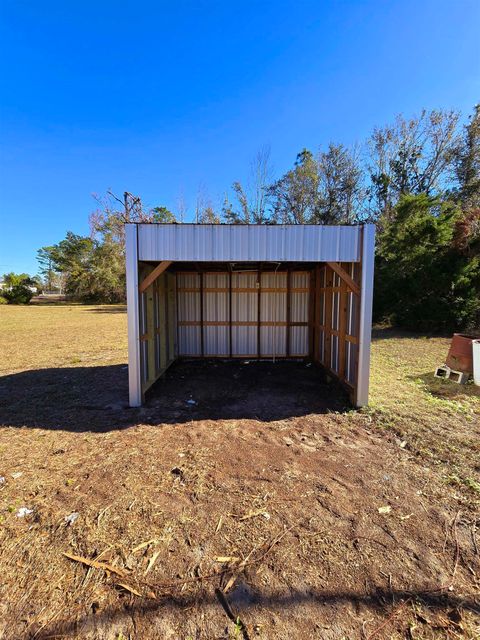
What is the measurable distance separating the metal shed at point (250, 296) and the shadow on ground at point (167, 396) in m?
0.37

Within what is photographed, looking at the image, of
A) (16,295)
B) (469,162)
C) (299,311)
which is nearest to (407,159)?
(469,162)

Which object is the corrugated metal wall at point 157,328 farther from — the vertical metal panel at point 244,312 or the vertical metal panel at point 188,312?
the vertical metal panel at point 244,312

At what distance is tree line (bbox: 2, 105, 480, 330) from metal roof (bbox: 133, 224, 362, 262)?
231cm

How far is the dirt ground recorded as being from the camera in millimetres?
1680

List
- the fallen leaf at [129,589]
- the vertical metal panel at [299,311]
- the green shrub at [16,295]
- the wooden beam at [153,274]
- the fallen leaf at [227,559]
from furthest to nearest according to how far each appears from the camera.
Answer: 1. the green shrub at [16,295]
2. the vertical metal panel at [299,311]
3. the wooden beam at [153,274]
4. the fallen leaf at [227,559]
5. the fallen leaf at [129,589]

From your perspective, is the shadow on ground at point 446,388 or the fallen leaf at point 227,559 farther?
the shadow on ground at point 446,388

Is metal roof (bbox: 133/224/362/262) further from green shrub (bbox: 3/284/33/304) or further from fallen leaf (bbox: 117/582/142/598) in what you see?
green shrub (bbox: 3/284/33/304)

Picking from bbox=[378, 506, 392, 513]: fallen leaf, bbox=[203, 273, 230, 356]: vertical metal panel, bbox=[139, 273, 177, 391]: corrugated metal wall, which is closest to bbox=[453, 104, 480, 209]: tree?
bbox=[203, 273, 230, 356]: vertical metal panel

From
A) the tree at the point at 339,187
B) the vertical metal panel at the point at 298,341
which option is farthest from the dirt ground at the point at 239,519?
the tree at the point at 339,187

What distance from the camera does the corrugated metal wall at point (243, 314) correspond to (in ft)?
26.5

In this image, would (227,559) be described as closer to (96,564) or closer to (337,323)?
(96,564)

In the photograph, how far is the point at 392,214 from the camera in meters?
17.5

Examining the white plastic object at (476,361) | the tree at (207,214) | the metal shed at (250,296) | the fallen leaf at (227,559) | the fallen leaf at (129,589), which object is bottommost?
the fallen leaf at (227,559)

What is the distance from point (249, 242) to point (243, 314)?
3.71 metres
